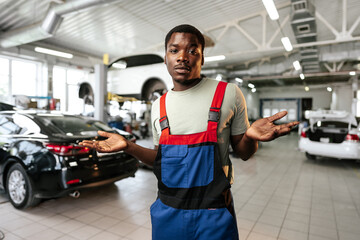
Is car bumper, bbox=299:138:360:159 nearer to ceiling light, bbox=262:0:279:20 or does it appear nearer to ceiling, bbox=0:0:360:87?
ceiling, bbox=0:0:360:87

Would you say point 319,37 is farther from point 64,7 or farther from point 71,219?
point 71,219

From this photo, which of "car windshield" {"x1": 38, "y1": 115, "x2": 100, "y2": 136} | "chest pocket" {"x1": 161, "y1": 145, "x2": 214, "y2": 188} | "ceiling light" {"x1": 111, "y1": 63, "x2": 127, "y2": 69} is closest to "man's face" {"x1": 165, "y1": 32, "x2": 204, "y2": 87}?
"chest pocket" {"x1": 161, "y1": 145, "x2": 214, "y2": 188}

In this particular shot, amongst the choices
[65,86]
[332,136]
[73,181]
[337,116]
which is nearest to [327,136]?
[332,136]

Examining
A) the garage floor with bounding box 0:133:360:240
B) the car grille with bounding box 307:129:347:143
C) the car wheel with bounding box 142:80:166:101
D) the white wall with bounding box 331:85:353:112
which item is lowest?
the garage floor with bounding box 0:133:360:240

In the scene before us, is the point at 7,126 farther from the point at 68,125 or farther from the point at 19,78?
the point at 19,78

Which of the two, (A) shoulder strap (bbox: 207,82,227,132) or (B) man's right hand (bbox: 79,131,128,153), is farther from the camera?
(B) man's right hand (bbox: 79,131,128,153)

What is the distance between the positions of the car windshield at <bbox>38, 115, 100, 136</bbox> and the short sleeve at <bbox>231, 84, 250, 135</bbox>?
2.55 meters

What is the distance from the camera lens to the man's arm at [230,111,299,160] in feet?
2.76

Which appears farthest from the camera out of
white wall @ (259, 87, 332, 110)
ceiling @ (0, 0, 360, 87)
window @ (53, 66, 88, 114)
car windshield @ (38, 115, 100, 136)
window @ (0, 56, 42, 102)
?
white wall @ (259, 87, 332, 110)

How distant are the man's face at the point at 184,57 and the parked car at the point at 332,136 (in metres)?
5.68

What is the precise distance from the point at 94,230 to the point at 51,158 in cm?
97

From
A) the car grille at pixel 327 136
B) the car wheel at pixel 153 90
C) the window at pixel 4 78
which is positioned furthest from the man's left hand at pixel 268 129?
the window at pixel 4 78

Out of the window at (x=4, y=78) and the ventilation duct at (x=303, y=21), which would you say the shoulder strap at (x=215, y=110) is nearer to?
the ventilation duct at (x=303, y=21)

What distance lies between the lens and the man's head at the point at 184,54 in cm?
100
